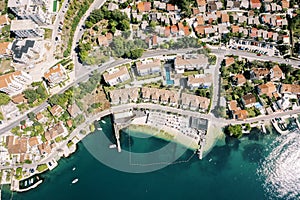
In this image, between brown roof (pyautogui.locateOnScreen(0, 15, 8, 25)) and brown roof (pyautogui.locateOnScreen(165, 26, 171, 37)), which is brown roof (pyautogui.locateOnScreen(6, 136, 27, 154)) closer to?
brown roof (pyautogui.locateOnScreen(0, 15, 8, 25))

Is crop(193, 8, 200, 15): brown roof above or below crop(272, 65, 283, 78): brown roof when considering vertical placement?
above

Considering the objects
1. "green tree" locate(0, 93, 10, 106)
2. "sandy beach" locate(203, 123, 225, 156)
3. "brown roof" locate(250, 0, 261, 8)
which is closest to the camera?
"sandy beach" locate(203, 123, 225, 156)

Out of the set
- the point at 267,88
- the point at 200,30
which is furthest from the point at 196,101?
the point at 200,30

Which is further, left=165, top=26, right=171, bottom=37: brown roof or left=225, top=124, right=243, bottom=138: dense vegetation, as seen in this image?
left=165, top=26, right=171, bottom=37: brown roof

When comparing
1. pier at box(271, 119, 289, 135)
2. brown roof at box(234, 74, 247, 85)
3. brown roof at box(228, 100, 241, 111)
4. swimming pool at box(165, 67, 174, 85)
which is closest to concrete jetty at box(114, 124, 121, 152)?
swimming pool at box(165, 67, 174, 85)

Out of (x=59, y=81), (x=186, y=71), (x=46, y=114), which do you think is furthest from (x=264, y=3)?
(x=46, y=114)

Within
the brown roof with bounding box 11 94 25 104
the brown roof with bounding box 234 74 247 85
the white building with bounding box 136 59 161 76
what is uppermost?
the white building with bounding box 136 59 161 76

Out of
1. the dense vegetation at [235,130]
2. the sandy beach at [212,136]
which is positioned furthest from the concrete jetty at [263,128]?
the sandy beach at [212,136]

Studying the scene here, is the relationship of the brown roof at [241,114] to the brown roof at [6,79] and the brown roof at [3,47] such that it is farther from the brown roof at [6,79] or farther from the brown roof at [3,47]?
the brown roof at [3,47]

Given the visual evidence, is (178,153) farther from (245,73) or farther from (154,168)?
(245,73)
